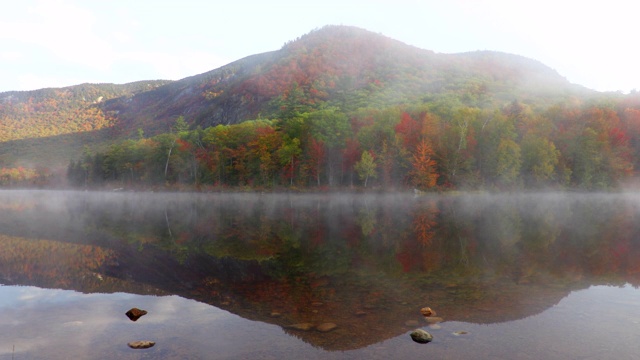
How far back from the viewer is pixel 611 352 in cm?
930

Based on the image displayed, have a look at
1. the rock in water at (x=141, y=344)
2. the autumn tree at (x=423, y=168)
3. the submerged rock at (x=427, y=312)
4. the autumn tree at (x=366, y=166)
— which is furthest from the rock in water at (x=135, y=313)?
the autumn tree at (x=423, y=168)

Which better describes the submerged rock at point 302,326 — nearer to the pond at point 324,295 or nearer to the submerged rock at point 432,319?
the pond at point 324,295


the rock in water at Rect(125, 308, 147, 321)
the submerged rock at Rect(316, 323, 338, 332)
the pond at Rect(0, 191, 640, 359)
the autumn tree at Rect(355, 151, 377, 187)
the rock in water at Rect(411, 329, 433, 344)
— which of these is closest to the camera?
the pond at Rect(0, 191, 640, 359)

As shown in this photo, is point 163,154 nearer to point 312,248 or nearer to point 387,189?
point 387,189

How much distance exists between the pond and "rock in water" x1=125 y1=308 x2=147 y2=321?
0.34m

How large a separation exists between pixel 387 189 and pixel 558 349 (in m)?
79.3

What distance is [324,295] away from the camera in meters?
14.2

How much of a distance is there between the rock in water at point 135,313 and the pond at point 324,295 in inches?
13.3

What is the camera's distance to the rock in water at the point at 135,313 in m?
12.0

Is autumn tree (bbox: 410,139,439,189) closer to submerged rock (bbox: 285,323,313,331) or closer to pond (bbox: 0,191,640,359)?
pond (bbox: 0,191,640,359)

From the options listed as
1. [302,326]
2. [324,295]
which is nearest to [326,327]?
[302,326]

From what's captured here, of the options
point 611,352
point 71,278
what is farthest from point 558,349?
point 71,278

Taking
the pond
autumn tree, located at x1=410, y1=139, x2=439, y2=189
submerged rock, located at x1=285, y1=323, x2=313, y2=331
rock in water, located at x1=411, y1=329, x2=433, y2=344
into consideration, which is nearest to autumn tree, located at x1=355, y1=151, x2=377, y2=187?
autumn tree, located at x1=410, y1=139, x2=439, y2=189

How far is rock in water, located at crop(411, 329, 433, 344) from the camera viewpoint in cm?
995
